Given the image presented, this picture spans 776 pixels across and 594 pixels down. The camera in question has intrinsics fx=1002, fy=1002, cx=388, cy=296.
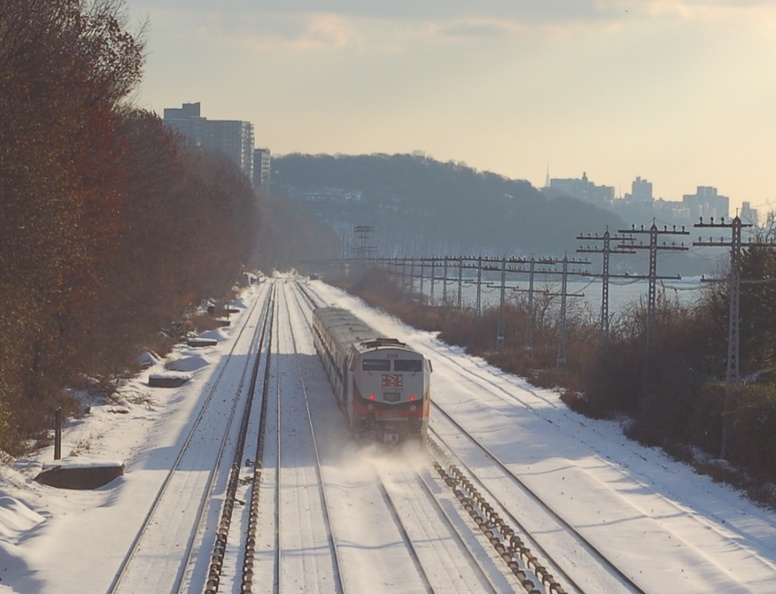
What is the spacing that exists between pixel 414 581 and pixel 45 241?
418 inches

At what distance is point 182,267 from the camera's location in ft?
193

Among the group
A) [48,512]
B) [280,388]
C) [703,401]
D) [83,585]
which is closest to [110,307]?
[280,388]

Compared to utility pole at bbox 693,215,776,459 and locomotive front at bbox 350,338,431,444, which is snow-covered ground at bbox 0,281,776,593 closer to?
locomotive front at bbox 350,338,431,444

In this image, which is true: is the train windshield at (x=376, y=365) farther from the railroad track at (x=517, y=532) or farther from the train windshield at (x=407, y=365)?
the railroad track at (x=517, y=532)

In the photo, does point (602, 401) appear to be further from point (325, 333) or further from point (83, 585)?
point (83, 585)

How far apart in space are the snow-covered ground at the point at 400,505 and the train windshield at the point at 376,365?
7.46 feet

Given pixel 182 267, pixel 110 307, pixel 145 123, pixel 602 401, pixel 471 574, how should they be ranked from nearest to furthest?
pixel 471 574
pixel 602 401
pixel 110 307
pixel 145 123
pixel 182 267

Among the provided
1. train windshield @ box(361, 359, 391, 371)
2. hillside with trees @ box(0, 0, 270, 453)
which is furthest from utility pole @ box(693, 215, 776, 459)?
hillside with trees @ box(0, 0, 270, 453)

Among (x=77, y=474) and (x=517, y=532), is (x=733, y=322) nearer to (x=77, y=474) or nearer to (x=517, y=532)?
(x=517, y=532)

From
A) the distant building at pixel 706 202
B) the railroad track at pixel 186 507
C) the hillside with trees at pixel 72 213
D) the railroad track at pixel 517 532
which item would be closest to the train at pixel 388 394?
the railroad track at pixel 517 532

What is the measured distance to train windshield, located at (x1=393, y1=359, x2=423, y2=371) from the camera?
2684 centimetres

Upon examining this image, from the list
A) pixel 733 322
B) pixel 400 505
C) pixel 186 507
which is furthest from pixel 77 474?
pixel 733 322

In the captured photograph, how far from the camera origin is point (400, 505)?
66.7 feet

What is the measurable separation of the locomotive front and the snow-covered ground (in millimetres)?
933
